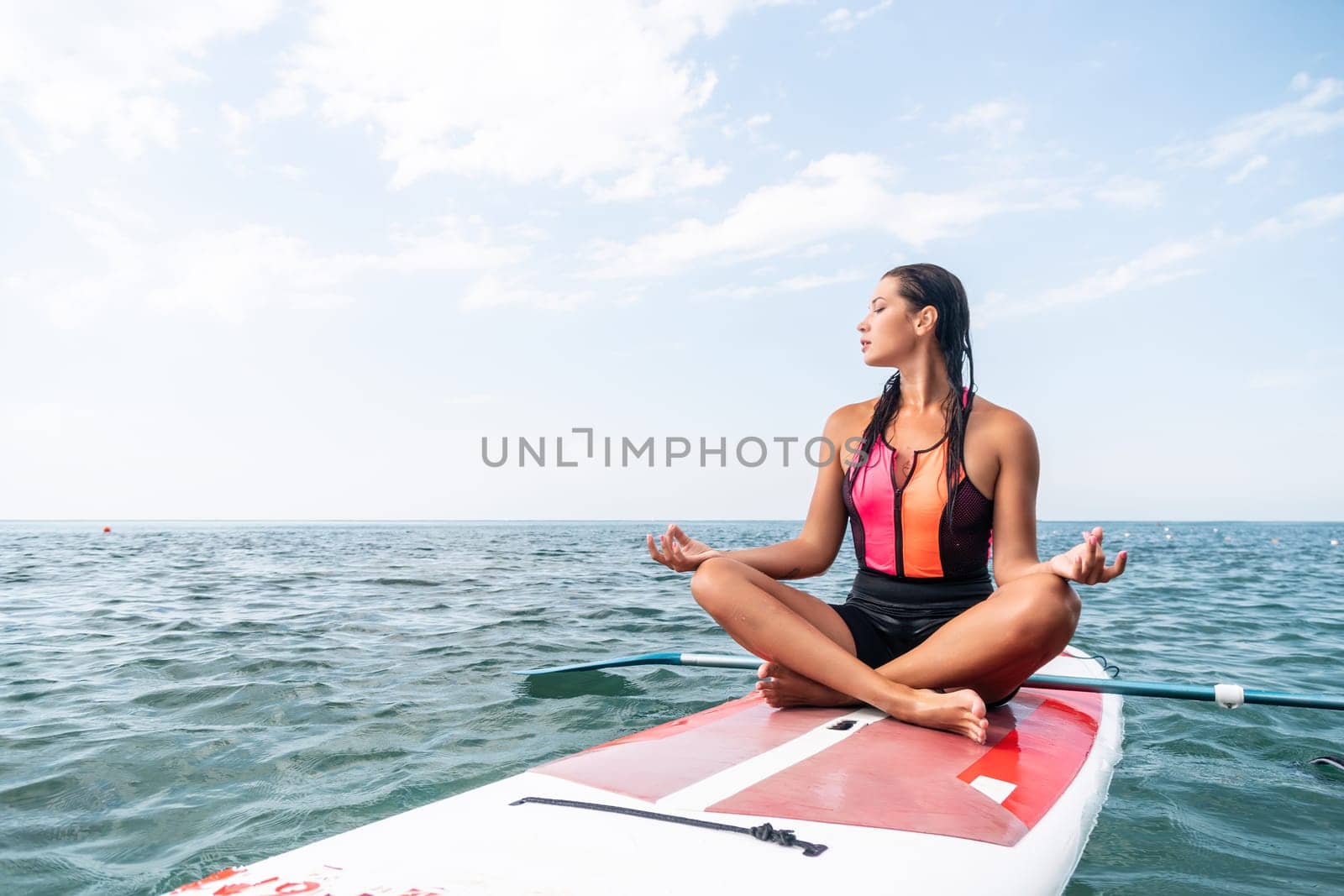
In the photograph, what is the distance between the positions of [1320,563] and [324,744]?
22.2 m

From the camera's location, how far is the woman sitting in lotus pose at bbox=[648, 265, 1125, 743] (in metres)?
2.71

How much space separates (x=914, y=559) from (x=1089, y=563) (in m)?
0.81

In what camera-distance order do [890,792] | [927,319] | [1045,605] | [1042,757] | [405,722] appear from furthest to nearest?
1. [405,722]
2. [927,319]
3. [1042,757]
4. [1045,605]
5. [890,792]

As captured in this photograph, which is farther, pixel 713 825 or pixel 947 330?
pixel 947 330

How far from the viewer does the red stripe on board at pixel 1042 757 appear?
7.55 ft

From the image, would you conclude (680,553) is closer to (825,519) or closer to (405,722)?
(825,519)

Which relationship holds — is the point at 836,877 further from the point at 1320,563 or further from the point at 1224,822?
the point at 1320,563

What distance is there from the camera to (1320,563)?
63.0 ft

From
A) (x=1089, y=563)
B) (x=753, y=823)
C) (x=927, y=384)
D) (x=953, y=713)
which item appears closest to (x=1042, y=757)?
(x=953, y=713)

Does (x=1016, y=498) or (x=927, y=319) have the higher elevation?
(x=927, y=319)

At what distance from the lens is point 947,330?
3.26m

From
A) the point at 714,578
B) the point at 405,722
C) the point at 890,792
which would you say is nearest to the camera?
the point at 890,792

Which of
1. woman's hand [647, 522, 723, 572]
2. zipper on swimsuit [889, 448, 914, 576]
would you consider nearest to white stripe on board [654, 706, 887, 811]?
zipper on swimsuit [889, 448, 914, 576]

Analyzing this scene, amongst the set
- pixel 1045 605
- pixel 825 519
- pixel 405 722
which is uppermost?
pixel 825 519
